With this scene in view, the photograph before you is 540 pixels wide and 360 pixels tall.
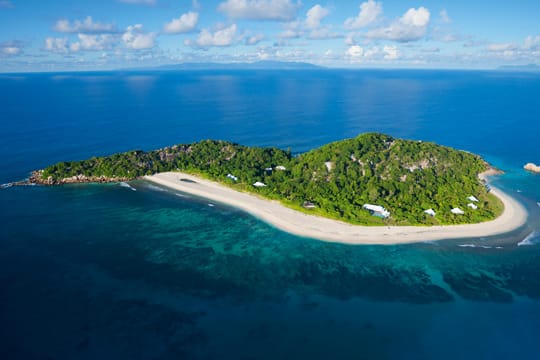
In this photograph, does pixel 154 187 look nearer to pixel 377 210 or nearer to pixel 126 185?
pixel 126 185

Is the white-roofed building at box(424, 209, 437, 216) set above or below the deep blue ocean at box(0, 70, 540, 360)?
above

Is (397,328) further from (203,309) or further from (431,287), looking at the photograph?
(203,309)

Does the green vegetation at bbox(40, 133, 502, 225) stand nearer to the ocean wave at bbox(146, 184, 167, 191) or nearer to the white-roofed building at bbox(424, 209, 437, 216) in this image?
the white-roofed building at bbox(424, 209, 437, 216)

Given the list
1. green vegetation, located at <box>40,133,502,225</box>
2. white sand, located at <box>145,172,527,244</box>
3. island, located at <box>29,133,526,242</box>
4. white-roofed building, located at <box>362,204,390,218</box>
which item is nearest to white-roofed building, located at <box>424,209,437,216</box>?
island, located at <box>29,133,526,242</box>

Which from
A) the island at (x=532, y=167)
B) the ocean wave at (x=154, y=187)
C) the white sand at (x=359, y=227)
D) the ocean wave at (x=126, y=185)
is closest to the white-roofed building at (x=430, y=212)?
the white sand at (x=359, y=227)

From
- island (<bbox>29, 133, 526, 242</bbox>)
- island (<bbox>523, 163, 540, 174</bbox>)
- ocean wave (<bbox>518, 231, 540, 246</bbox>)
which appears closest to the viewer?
ocean wave (<bbox>518, 231, 540, 246</bbox>)

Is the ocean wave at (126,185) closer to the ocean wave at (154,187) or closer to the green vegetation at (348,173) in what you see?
the green vegetation at (348,173)
